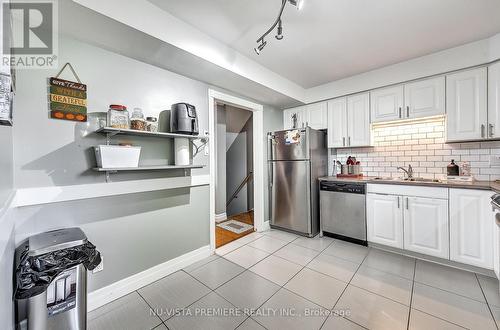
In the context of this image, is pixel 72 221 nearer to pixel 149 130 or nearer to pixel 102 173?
pixel 102 173

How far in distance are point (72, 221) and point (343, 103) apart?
365 cm

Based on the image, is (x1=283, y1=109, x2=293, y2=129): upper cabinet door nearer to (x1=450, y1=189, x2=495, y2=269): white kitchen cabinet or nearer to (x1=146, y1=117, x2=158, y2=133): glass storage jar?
(x1=450, y1=189, x2=495, y2=269): white kitchen cabinet

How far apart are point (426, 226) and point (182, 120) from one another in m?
3.02

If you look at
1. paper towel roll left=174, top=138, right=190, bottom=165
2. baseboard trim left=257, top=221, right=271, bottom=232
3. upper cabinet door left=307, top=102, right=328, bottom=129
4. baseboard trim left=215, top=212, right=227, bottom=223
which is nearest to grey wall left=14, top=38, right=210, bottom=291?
paper towel roll left=174, top=138, right=190, bottom=165

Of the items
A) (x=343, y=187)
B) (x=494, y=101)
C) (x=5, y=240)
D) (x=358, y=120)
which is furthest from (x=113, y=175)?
(x=494, y=101)

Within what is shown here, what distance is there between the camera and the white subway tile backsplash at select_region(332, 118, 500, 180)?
93.5 inches

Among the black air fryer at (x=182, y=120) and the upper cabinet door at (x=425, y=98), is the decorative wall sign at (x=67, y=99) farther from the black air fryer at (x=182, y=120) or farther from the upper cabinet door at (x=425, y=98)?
the upper cabinet door at (x=425, y=98)

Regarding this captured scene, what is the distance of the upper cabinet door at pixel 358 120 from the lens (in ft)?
9.73

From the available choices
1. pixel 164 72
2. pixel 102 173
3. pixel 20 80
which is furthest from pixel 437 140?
pixel 20 80

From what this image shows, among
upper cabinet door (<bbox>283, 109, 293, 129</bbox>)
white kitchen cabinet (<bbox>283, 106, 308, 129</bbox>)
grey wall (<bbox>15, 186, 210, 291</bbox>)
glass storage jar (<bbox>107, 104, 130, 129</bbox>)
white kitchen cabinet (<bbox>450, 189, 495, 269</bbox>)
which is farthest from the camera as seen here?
upper cabinet door (<bbox>283, 109, 293, 129</bbox>)

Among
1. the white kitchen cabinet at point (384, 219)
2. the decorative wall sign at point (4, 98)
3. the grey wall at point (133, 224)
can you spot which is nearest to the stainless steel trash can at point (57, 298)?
the grey wall at point (133, 224)

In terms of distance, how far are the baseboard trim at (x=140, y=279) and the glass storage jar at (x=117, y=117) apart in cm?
142

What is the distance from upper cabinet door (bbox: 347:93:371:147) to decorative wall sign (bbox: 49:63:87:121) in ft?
10.9

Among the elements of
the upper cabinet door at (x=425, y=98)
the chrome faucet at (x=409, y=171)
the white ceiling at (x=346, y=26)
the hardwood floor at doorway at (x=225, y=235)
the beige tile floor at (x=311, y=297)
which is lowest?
the beige tile floor at (x=311, y=297)
